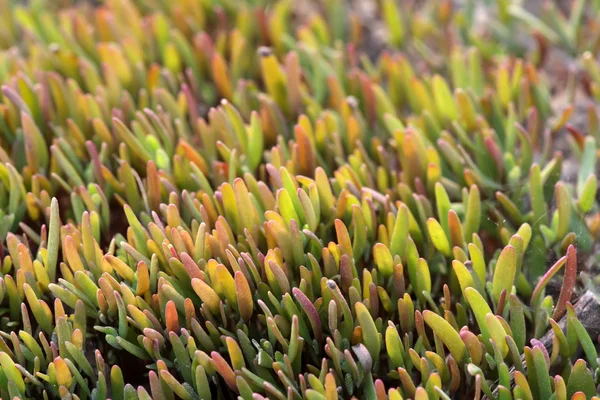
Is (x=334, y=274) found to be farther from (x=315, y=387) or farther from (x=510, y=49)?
(x=510, y=49)

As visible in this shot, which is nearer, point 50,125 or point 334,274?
point 334,274

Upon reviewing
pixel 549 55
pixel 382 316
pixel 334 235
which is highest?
pixel 549 55

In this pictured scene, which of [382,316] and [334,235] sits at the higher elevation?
[334,235]

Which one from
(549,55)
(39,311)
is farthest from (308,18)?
(39,311)

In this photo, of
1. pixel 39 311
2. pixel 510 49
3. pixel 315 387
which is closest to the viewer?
pixel 315 387

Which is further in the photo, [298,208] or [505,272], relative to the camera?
[298,208]

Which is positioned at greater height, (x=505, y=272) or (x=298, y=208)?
(x=298, y=208)

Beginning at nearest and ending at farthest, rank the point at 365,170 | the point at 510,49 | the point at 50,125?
the point at 365,170, the point at 50,125, the point at 510,49
